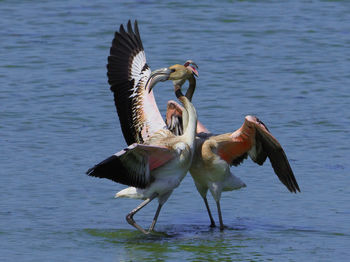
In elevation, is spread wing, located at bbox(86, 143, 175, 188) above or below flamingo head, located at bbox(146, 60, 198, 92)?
below

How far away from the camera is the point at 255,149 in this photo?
1007 centimetres

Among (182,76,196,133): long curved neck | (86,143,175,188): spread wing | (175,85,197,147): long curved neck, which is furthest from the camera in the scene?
(182,76,196,133): long curved neck

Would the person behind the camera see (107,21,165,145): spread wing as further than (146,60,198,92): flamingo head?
Yes

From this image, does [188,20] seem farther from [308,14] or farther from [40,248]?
[40,248]

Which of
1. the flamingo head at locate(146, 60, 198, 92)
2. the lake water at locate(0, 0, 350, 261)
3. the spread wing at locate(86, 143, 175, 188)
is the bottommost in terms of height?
the lake water at locate(0, 0, 350, 261)

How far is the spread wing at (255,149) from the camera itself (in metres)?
9.73

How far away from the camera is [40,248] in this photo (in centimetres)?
910

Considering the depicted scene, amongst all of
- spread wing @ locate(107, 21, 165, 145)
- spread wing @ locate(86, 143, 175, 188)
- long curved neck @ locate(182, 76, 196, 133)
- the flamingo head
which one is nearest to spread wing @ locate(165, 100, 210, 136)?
spread wing @ locate(107, 21, 165, 145)

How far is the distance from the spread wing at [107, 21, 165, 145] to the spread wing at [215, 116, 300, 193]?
31.2 inches

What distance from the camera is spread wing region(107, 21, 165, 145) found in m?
10.5

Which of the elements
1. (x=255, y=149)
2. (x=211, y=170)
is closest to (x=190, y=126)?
(x=211, y=170)

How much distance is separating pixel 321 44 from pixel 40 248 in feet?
30.3

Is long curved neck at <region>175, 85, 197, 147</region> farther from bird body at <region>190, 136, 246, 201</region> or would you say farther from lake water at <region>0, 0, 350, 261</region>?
lake water at <region>0, 0, 350, 261</region>

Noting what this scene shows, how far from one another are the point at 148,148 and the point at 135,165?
0.28 metres
